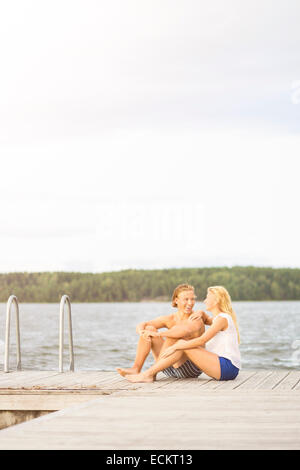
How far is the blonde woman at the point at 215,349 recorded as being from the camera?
8.00 metres

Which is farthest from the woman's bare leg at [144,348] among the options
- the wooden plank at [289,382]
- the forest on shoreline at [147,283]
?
the forest on shoreline at [147,283]

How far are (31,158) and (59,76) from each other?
11.5 metres

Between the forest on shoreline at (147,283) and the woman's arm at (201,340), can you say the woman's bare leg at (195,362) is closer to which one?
the woman's arm at (201,340)

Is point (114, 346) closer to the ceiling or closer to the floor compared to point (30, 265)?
closer to the floor

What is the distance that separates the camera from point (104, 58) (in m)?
48.2

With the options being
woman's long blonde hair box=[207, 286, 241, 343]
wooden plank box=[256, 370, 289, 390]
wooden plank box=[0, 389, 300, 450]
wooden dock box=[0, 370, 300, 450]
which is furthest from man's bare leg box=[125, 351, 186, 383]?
wooden plank box=[0, 389, 300, 450]

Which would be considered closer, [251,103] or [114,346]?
[114,346]

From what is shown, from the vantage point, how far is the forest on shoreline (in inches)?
2936

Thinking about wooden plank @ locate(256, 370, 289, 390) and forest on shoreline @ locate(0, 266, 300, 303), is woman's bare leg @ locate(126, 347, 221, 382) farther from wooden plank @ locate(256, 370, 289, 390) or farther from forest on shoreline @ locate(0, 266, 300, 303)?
forest on shoreline @ locate(0, 266, 300, 303)

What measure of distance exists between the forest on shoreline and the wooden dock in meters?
62.7

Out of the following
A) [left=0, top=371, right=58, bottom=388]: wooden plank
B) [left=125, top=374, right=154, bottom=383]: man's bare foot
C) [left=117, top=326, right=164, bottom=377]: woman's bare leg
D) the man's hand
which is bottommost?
[left=0, top=371, right=58, bottom=388]: wooden plank

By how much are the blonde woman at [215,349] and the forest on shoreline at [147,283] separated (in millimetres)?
62493
